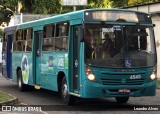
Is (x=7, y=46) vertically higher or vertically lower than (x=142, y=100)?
higher

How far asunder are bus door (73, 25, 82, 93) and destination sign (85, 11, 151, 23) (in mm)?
585

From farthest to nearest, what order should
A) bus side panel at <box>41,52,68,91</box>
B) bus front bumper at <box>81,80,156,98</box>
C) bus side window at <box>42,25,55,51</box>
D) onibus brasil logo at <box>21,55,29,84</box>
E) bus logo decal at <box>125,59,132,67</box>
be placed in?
onibus brasil logo at <box>21,55,29,84</box>, bus side window at <box>42,25,55,51</box>, bus side panel at <box>41,52,68,91</box>, bus logo decal at <box>125,59,132,67</box>, bus front bumper at <box>81,80,156,98</box>

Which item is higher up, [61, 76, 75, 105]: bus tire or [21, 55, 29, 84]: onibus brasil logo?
[21, 55, 29, 84]: onibus brasil logo

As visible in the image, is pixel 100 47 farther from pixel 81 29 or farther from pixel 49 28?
pixel 49 28

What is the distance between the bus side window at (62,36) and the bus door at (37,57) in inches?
80.3

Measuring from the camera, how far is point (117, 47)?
42.1 ft

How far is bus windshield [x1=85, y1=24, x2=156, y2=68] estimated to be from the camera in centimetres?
1268

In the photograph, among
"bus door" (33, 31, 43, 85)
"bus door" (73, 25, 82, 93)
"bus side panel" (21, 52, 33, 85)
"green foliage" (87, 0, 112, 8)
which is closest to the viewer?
"bus door" (73, 25, 82, 93)

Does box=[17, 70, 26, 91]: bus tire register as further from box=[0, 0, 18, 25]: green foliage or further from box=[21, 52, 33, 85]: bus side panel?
box=[0, 0, 18, 25]: green foliage

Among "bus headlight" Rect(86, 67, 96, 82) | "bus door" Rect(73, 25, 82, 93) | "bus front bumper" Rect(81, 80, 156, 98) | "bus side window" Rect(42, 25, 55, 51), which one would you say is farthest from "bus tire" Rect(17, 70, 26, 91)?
"bus headlight" Rect(86, 67, 96, 82)

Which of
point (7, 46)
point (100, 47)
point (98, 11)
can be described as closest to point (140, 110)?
point (100, 47)

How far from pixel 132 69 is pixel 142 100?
3.32m

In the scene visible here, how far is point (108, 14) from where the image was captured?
13039 mm

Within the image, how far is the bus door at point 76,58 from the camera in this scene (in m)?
13.2
